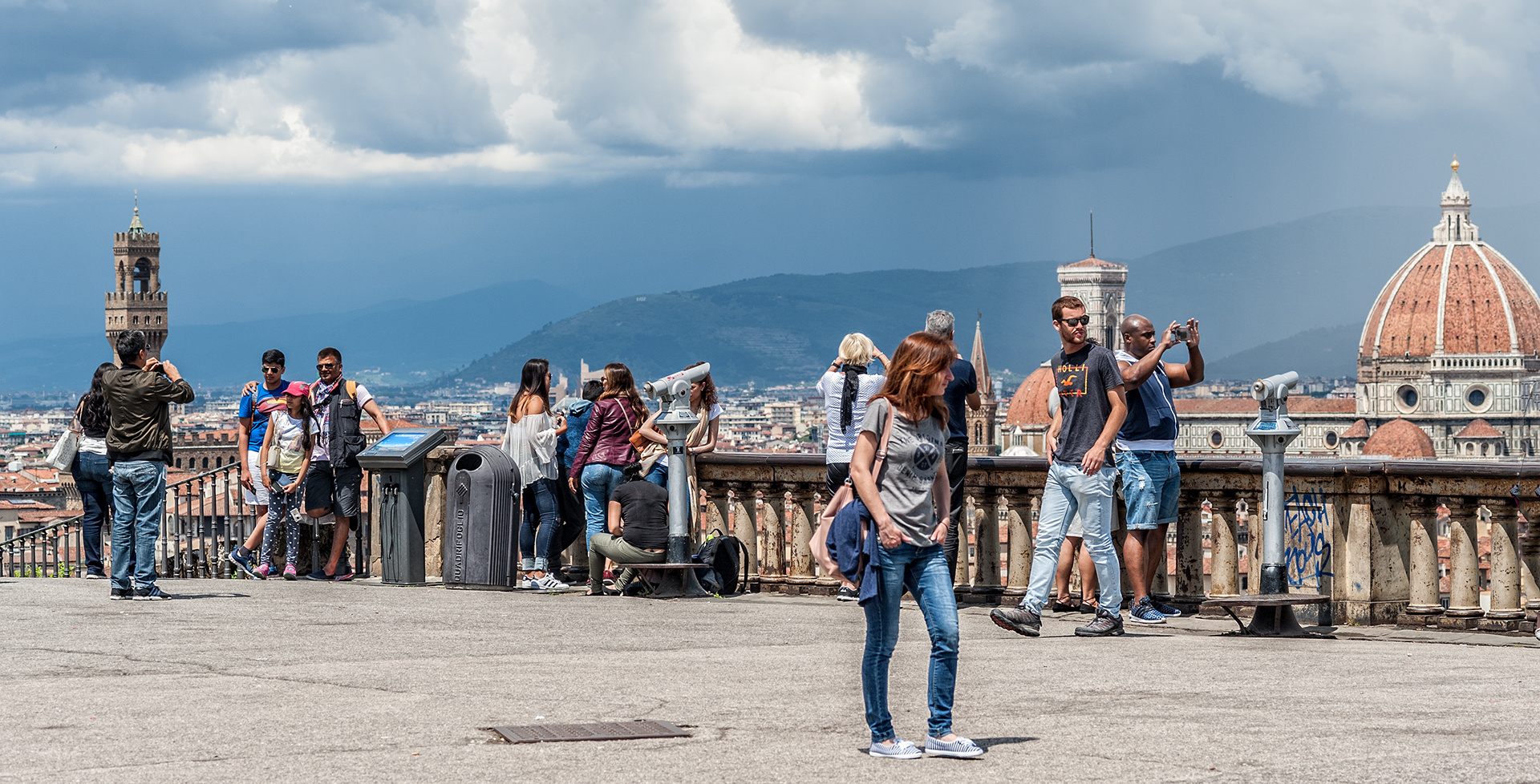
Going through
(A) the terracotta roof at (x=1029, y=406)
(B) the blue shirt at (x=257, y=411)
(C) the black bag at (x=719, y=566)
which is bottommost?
(C) the black bag at (x=719, y=566)

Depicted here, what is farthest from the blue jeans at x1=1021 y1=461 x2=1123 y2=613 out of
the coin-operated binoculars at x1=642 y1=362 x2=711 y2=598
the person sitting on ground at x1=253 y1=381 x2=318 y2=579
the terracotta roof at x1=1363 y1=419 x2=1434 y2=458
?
the terracotta roof at x1=1363 y1=419 x2=1434 y2=458

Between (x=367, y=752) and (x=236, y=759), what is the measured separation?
1.35 feet

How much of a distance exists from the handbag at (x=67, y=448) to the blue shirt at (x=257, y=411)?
125 centimetres

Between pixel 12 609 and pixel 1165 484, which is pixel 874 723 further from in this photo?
pixel 12 609

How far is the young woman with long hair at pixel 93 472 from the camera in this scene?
13188 mm

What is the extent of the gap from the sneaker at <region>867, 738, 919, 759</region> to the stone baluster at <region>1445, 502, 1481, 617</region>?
4824 millimetres

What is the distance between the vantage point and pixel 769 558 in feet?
38.8

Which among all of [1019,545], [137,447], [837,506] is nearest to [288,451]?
[137,447]

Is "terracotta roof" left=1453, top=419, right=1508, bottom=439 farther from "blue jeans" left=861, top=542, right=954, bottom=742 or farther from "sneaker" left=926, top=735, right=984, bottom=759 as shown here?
"sneaker" left=926, top=735, right=984, bottom=759

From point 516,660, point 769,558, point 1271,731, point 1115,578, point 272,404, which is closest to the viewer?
point 1271,731

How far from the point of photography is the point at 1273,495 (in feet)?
31.2

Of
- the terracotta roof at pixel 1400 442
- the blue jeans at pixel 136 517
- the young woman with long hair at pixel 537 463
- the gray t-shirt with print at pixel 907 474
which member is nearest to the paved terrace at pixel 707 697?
the blue jeans at pixel 136 517

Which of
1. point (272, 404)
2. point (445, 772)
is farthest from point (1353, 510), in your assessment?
point (272, 404)

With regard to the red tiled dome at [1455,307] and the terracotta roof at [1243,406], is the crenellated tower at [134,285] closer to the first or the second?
the terracotta roof at [1243,406]
